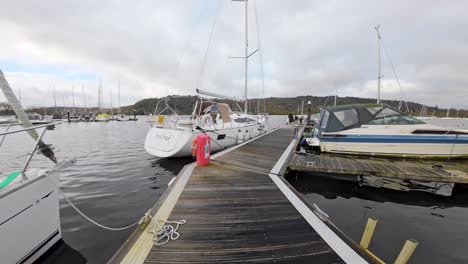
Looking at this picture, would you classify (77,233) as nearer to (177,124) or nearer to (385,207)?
(177,124)

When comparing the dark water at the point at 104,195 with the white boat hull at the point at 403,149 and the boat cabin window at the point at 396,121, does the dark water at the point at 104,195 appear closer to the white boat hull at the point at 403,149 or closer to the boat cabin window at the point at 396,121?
the white boat hull at the point at 403,149

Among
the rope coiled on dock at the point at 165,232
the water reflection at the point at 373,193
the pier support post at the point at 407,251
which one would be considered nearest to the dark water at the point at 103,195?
the rope coiled on dock at the point at 165,232

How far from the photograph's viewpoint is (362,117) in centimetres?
972

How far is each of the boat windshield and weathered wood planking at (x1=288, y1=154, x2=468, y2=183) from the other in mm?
2158

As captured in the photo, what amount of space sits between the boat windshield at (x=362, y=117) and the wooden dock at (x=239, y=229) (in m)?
5.76

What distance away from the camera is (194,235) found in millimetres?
3115

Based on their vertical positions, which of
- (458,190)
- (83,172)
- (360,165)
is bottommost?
(83,172)

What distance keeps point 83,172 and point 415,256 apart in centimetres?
1088

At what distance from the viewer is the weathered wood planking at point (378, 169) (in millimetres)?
6273

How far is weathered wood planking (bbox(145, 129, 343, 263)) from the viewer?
2.67 m

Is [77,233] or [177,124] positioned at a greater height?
[177,124]

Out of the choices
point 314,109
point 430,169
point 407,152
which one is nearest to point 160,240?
point 430,169

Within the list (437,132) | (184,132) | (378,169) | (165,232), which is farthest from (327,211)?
(437,132)

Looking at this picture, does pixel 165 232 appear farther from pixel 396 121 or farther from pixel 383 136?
pixel 396 121
